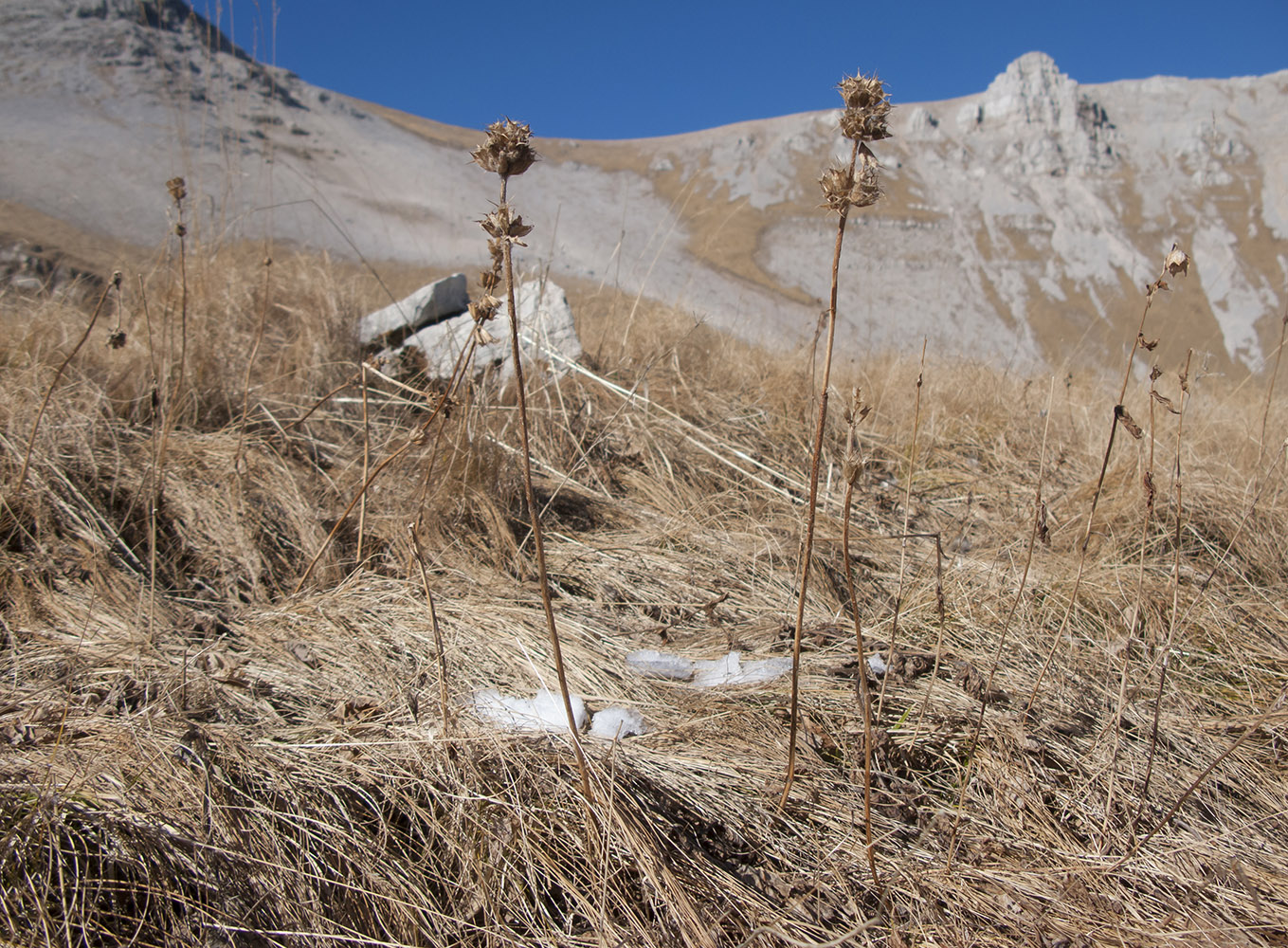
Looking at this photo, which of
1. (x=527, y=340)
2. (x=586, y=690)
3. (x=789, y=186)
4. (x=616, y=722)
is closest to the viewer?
(x=616, y=722)

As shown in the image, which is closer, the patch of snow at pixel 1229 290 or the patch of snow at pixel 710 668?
the patch of snow at pixel 710 668

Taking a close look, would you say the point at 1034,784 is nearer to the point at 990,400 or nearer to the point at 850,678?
the point at 850,678

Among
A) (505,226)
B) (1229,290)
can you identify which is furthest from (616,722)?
(1229,290)

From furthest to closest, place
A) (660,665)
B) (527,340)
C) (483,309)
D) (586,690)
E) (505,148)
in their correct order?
(527,340), (660,665), (586,690), (483,309), (505,148)

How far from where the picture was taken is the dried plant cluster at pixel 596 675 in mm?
928

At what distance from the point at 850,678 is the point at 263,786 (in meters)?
1.10

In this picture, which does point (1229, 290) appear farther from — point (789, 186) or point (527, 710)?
point (527, 710)

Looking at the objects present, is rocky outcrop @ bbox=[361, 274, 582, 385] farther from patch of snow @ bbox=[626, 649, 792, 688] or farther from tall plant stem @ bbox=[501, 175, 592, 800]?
tall plant stem @ bbox=[501, 175, 592, 800]

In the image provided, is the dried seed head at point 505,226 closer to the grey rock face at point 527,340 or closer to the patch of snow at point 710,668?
the patch of snow at point 710,668

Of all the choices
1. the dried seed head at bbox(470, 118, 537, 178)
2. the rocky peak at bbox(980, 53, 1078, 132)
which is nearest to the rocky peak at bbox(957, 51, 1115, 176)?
the rocky peak at bbox(980, 53, 1078, 132)

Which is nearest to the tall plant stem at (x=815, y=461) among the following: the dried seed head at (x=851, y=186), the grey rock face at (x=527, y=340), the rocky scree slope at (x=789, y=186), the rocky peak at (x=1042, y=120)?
the dried seed head at (x=851, y=186)

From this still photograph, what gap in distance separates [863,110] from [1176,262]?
0.70 meters

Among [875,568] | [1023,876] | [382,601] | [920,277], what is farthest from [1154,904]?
[920,277]

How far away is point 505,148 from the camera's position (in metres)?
0.77
